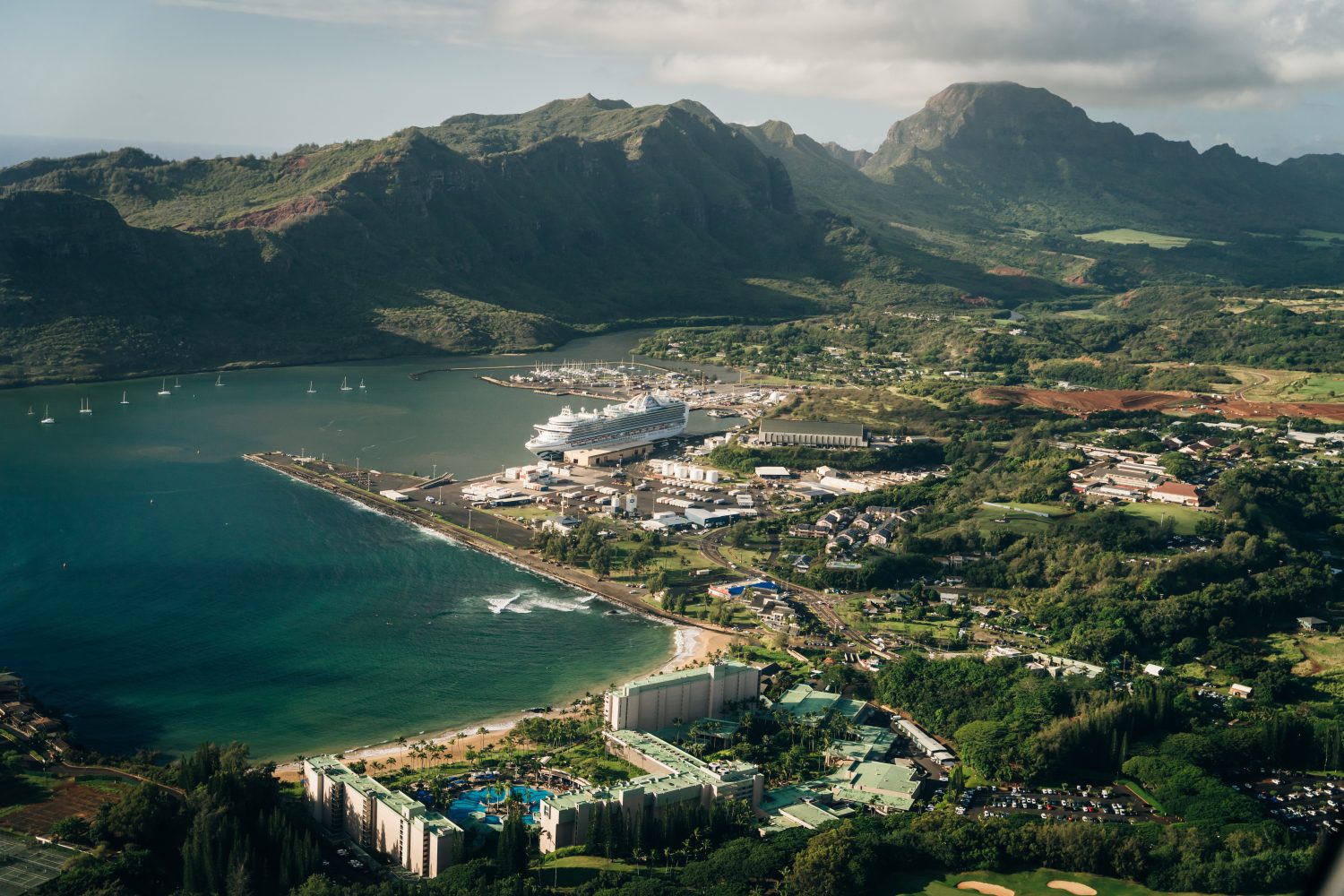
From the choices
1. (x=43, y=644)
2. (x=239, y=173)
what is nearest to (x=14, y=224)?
(x=239, y=173)

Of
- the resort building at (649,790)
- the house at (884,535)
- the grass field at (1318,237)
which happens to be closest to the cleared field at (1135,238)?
the grass field at (1318,237)

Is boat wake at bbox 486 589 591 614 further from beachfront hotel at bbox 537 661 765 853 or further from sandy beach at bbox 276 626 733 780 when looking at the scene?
beachfront hotel at bbox 537 661 765 853

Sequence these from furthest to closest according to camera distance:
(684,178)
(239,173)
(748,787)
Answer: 1. (684,178)
2. (239,173)
3. (748,787)

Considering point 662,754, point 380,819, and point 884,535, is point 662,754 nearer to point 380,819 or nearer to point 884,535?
point 380,819

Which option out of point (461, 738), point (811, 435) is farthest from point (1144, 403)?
point (461, 738)

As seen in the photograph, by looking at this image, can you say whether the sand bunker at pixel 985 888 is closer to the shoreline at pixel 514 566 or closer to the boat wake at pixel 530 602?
the shoreline at pixel 514 566

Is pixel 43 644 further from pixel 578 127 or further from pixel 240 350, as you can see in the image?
pixel 578 127
